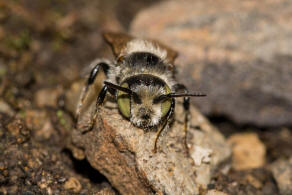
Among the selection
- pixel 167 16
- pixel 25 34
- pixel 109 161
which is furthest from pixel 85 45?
pixel 109 161

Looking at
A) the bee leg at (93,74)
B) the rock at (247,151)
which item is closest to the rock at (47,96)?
the bee leg at (93,74)

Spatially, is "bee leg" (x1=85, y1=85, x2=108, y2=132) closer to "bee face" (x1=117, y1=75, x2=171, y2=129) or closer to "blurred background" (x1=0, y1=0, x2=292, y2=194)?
"bee face" (x1=117, y1=75, x2=171, y2=129)

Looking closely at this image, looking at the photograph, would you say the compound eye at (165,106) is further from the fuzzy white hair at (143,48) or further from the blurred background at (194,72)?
the blurred background at (194,72)

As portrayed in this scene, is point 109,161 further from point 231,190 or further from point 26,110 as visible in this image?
point 26,110

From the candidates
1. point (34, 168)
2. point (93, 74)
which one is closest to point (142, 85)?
point (93, 74)

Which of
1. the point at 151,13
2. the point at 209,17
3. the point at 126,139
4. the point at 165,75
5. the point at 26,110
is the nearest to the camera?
the point at 126,139
